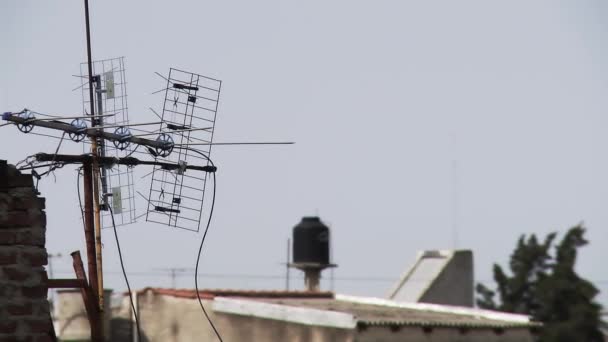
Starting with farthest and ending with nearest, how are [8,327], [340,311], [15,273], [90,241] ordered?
[340,311] < [90,241] < [15,273] < [8,327]

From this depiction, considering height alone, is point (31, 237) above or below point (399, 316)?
above

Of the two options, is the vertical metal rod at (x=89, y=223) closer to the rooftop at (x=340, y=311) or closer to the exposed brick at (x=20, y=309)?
the exposed brick at (x=20, y=309)

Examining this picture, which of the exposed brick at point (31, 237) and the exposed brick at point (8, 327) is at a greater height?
the exposed brick at point (31, 237)

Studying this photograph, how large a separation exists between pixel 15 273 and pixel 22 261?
10cm

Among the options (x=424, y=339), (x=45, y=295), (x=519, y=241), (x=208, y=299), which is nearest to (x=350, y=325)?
(x=424, y=339)

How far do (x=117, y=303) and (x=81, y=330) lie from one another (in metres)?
5.22

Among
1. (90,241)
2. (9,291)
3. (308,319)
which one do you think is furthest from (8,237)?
(308,319)

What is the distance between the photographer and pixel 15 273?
921 centimetres

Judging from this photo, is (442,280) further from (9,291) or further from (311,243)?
(9,291)

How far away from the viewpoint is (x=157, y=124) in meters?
12.1

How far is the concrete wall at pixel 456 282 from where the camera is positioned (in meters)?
47.4

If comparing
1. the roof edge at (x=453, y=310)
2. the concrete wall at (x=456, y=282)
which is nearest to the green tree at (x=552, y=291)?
the concrete wall at (x=456, y=282)

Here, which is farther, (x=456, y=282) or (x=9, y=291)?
(x=456, y=282)

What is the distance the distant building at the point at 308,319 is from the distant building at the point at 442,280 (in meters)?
10.2
